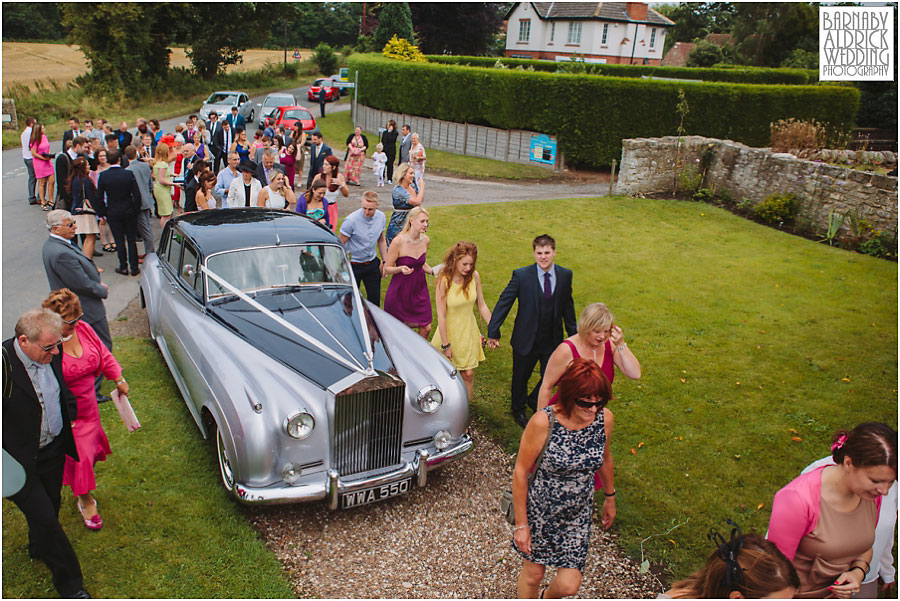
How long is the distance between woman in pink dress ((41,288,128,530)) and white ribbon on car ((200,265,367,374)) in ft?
4.65

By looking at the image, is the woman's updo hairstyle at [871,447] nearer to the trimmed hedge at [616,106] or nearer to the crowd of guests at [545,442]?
the crowd of guests at [545,442]

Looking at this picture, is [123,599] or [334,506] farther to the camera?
[334,506]

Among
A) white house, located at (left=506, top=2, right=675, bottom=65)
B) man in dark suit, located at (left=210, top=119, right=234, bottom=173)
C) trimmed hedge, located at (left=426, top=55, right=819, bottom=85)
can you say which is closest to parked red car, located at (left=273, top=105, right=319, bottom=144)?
man in dark suit, located at (left=210, top=119, right=234, bottom=173)

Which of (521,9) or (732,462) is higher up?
(521,9)

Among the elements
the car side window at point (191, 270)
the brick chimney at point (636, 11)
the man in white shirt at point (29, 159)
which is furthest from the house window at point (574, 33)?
the car side window at point (191, 270)

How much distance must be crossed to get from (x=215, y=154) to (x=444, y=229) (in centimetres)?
676

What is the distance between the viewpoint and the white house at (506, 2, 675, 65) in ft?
170

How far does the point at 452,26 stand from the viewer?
4528 cm

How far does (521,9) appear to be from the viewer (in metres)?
56.6

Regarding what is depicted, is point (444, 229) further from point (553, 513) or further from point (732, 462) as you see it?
point (553, 513)

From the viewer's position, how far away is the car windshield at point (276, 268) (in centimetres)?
620

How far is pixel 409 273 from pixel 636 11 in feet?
176

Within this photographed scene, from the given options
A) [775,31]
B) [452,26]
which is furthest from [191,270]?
[775,31]

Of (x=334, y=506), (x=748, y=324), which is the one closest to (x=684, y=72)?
(x=748, y=324)
